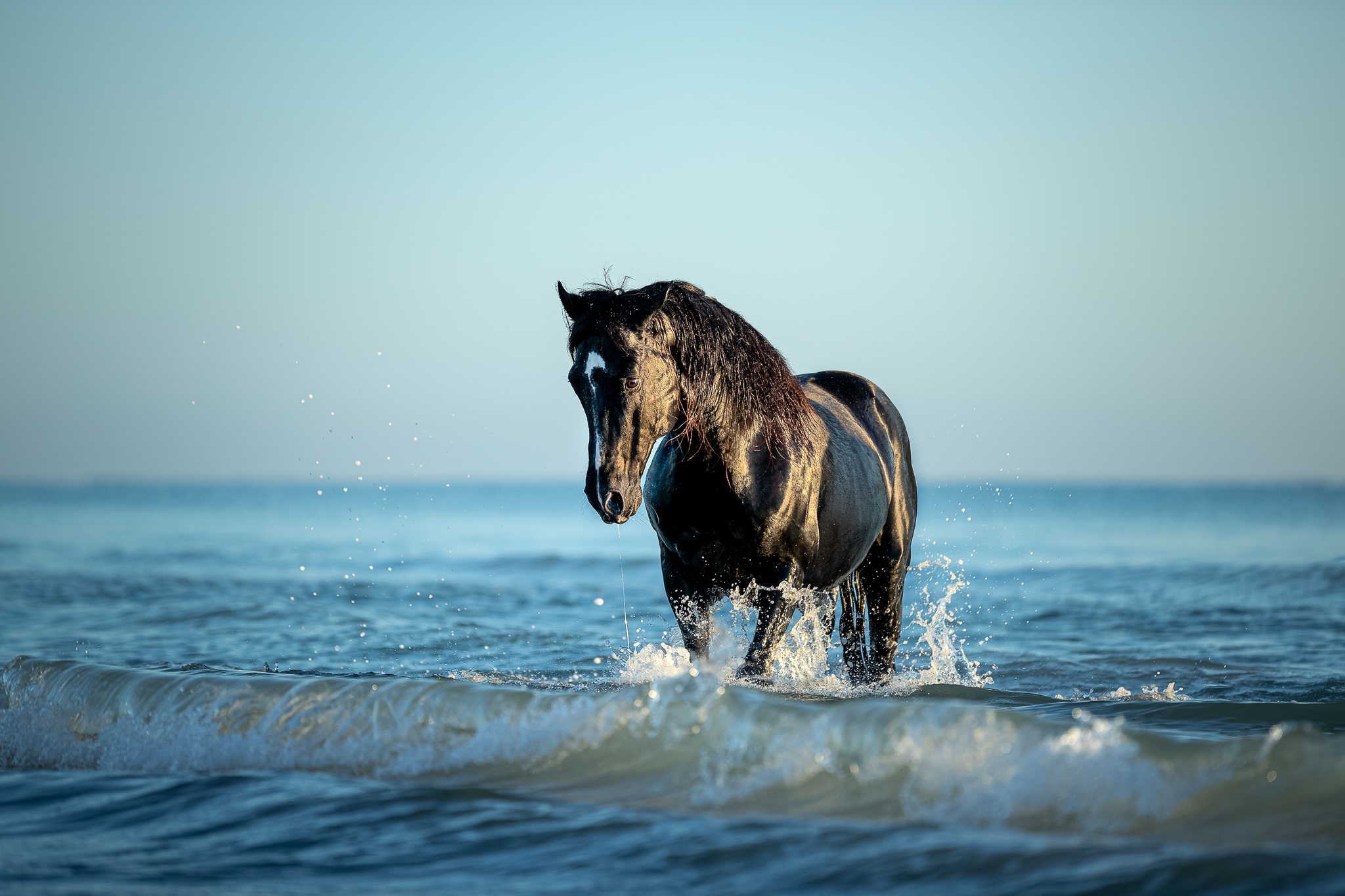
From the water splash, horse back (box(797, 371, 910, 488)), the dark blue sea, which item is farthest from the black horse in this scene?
the water splash

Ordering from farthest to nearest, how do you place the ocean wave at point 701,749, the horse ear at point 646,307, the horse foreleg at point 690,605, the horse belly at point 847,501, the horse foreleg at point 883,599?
1. the horse foreleg at point 883,599
2. the horse belly at point 847,501
3. the horse foreleg at point 690,605
4. the horse ear at point 646,307
5. the ocean wave at point 701,749

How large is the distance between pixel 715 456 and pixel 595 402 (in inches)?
27.3

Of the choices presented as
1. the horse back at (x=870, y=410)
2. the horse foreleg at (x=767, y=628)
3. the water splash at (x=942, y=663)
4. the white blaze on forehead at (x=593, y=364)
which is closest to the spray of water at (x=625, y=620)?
the white blaze on forehead at (x=593, y=364)

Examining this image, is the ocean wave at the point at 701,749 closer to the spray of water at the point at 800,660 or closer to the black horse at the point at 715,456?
the spray of water at the point at 800,660

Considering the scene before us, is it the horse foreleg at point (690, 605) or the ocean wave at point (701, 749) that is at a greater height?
the horse foreleg at point (690, 605)

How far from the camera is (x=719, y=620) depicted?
4.44 meters

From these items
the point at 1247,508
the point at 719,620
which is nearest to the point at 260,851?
the point at 719,620

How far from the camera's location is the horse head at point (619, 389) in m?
3.26

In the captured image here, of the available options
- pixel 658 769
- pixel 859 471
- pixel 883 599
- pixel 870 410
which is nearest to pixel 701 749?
pixel 658 769

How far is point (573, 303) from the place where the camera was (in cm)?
366

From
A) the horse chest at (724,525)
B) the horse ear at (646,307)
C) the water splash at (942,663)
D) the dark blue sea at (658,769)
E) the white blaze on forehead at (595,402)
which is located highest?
the horse ear at (646,307)

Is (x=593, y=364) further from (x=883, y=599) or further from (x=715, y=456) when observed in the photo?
(x=883, y=599)

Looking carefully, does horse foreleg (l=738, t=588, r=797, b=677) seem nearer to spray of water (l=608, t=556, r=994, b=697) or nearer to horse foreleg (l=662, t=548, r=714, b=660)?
spray of water (l=608, t=556, r=994, b=697)

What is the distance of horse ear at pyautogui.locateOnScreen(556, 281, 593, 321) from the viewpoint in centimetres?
363
